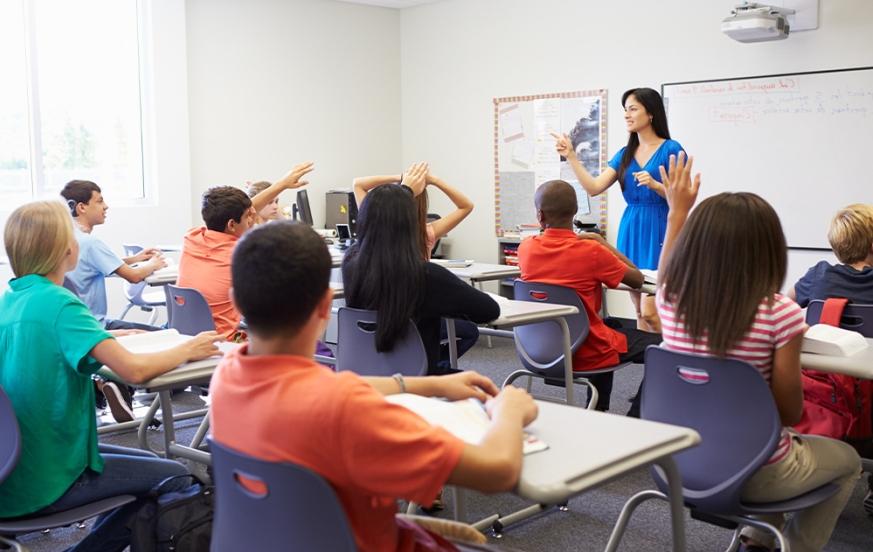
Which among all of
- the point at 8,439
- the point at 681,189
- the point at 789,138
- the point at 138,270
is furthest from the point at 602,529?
the point at 789,138

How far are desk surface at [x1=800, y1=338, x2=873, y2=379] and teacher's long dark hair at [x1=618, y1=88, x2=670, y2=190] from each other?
266 cm

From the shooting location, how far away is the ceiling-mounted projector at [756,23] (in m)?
5.76

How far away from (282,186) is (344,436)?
3392 mm

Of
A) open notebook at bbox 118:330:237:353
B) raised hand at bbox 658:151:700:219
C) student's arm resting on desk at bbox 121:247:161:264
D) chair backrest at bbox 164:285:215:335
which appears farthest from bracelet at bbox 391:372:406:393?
student's arm resting on desk at bbox 121:247:161:264

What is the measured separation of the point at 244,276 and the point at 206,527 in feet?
3.20

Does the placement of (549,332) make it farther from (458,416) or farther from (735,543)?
(458,416)

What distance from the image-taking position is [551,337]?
365 cm

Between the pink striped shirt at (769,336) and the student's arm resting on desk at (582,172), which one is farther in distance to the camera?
the student's arm resting on desk at (582,172)

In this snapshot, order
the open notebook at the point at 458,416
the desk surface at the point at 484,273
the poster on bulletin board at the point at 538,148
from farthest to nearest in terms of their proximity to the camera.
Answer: the poster on bulletin board at the point at 538,148
the desk surface at the point at 484,273
the open notebook at the point at 458,416

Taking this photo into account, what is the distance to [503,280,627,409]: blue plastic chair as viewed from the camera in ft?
11.9

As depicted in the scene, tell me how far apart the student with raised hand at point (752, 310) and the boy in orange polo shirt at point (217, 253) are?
7.33 ft

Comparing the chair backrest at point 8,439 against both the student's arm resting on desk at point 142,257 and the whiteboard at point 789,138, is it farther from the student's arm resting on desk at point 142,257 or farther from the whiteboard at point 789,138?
the whiteboard at point 789,138

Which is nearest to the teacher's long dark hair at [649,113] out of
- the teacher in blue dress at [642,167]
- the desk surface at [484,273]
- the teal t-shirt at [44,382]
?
the teacher in blue dress at [642,167]

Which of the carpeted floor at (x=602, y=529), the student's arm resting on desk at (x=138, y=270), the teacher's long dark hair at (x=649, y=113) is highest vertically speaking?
the teacher's long dark hair at (x=649, y=113)
